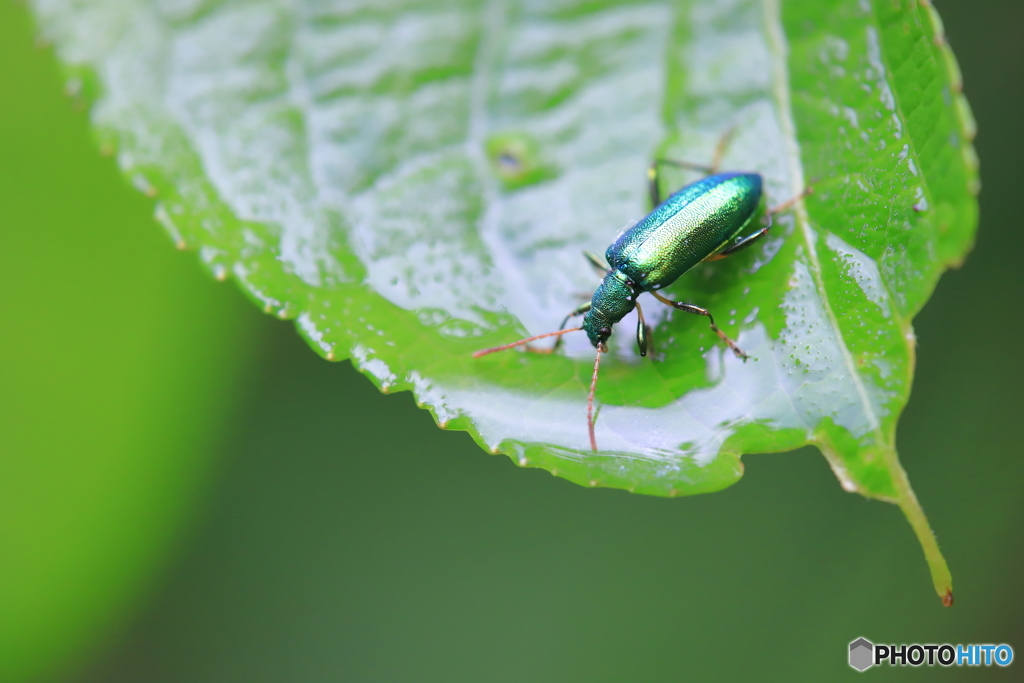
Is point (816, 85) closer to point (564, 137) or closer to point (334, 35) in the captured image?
point (564, 137)

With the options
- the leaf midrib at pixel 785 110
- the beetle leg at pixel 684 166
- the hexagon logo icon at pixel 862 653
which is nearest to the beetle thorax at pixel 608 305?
the beetle leg at pixel 684 166

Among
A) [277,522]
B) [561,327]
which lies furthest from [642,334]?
[277,522]

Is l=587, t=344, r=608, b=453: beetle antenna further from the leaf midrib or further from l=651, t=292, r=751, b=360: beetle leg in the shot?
the leaf midrib

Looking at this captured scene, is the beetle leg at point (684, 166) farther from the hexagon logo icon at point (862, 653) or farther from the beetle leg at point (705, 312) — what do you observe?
the hexagon logo icon at point (862, 653)

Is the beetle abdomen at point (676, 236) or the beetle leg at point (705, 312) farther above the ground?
the beetle abdomen at point (676, 236)

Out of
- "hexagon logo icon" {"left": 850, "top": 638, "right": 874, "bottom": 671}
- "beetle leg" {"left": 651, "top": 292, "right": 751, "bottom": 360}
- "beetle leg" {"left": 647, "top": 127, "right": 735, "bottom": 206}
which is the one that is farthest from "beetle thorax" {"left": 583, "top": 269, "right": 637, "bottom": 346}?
"hexagon logo icon" {"left": 850, "top": 638, "right": 874, "bottom": 671}

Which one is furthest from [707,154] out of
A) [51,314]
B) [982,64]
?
[51,314]

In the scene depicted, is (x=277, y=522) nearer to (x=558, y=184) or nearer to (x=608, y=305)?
(x=608, y=305)
